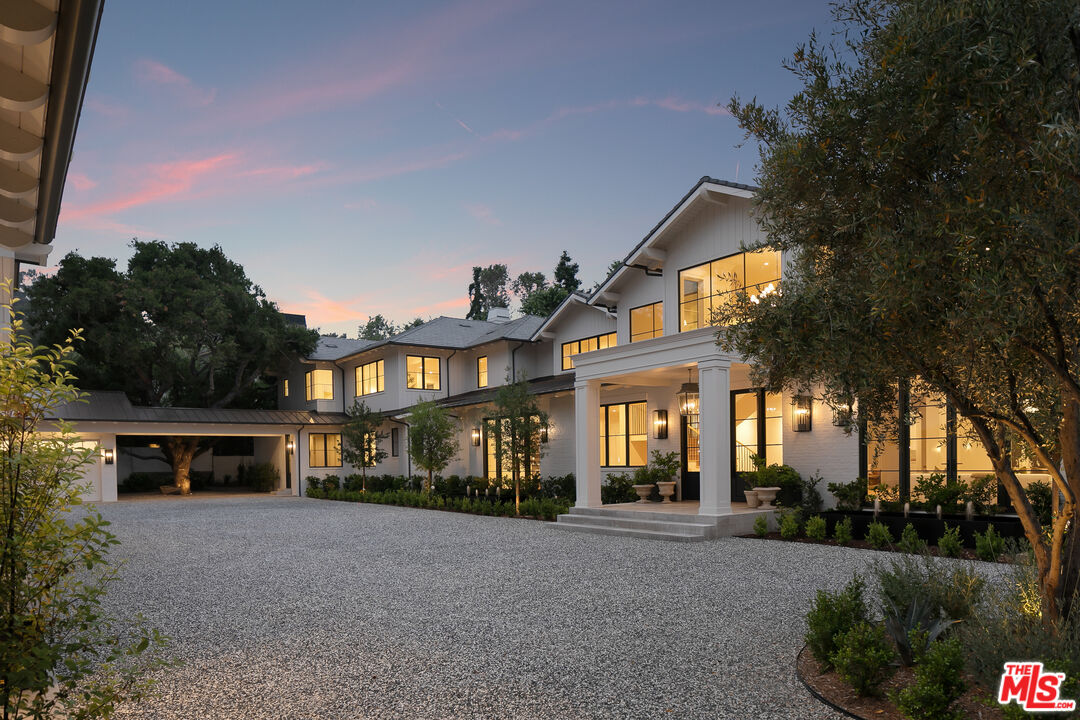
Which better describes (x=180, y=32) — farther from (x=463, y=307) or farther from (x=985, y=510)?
(x=463, y=307)

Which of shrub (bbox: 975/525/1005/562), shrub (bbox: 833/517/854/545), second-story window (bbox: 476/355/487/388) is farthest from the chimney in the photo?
shrub (bbox: 975/525/1005/562)

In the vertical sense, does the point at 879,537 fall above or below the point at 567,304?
below

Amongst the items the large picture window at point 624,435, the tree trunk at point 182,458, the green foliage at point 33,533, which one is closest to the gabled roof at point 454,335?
the large picture window at point 624,435

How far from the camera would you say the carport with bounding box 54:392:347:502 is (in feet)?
80.2

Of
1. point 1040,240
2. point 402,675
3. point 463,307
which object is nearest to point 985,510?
point 1040,240

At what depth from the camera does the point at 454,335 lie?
27734 mm

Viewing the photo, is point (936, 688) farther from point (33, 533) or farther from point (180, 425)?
point (180, 425)

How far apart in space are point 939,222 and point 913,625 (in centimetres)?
294

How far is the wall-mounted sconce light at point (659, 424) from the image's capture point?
57.0 feet

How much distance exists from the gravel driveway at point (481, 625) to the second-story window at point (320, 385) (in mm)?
17018

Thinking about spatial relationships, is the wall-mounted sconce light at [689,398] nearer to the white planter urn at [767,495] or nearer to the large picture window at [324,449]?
the white planter urn at [767,495]

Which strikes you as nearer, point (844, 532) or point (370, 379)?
point (844, 532)

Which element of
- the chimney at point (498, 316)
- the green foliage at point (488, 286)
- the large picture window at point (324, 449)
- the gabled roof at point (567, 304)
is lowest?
the large picture window at point (324, 449)

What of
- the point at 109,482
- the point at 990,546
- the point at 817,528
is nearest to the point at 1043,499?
the point at 990,546
